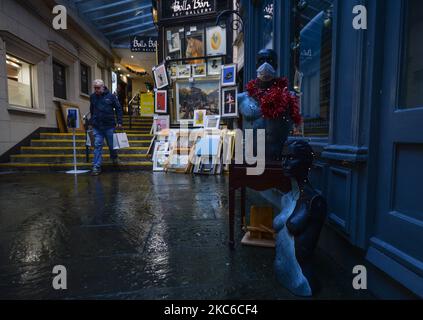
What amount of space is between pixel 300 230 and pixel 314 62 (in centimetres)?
197

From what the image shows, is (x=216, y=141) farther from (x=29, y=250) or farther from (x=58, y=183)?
(x=29, y=250)

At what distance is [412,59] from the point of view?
4.64ft

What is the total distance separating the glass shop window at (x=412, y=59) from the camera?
4.52 ft

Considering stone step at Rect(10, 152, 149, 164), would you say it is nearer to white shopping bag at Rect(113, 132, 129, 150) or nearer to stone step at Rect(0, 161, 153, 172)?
stone step at Rect(0, 161, 153, 172)

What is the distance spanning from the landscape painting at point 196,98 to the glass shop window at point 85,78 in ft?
18.3

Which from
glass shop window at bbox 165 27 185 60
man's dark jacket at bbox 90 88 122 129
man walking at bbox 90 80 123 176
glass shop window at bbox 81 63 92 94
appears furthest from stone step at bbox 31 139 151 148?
glass shop window at bbox 81 63 92 94

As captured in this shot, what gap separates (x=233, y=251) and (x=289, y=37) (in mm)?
2681

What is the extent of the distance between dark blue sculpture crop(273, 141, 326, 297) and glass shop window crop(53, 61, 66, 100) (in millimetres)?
10029

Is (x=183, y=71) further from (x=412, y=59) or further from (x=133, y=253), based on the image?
(x=412, y=59)

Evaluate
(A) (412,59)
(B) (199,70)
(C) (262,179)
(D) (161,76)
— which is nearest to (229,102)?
(B) (199,70)

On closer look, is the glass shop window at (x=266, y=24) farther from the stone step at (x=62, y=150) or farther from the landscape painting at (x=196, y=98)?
the stone step at (x=62, y=150)

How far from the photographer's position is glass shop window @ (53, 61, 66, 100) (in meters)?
9.44

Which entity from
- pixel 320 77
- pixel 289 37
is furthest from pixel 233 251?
pixel 289 37
